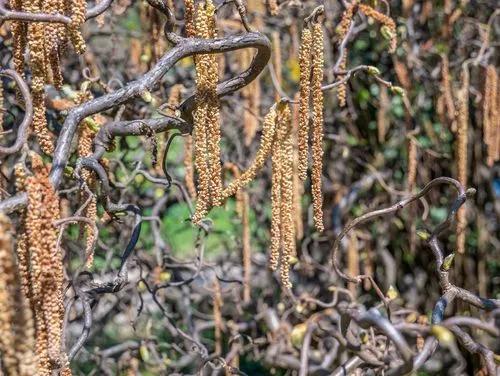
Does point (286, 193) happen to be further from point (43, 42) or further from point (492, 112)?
point (492, 112)

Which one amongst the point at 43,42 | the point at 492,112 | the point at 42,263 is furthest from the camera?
the point at 492,112

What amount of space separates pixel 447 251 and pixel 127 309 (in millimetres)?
1591

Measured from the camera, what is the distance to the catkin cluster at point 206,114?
149 cm

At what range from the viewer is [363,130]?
375 centimetres

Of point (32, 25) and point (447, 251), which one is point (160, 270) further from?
point (447, 251)

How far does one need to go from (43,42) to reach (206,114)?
12.4 inches

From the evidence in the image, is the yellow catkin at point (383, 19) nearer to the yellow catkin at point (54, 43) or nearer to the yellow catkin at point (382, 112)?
the yellow catkin at point (54, 43)

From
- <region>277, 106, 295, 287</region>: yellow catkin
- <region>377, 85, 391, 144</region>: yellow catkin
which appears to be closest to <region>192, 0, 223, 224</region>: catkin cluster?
<region>277, 106, 295, 287</region>: yellow catkin

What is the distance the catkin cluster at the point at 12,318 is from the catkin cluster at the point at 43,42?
0.40 meters

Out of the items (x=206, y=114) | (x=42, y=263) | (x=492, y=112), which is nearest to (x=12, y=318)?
(x=42, y=263)

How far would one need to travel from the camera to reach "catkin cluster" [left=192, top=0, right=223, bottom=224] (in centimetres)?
149

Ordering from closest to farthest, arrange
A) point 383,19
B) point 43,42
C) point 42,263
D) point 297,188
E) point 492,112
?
point 42,263 → point 43,42 → point 383,19 → point 297,188 → point 492,112

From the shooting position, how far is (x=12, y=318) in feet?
3.56

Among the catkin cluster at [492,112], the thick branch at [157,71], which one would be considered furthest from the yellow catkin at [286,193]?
the catkin cluster at [492,112]
